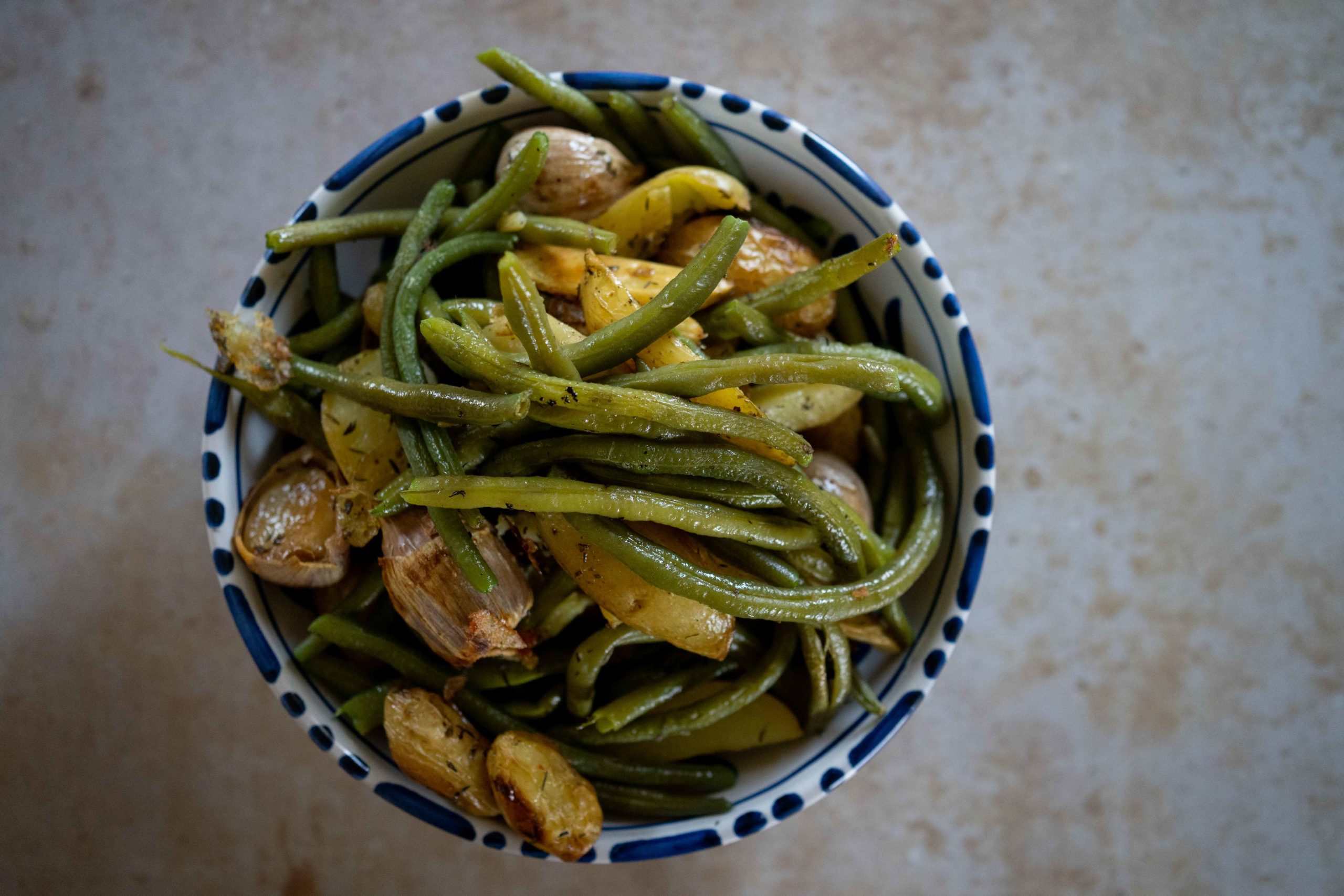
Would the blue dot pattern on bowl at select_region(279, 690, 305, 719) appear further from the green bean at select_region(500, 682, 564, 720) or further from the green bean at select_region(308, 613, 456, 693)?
the green bean at select_region(500, 682, 564, 720)

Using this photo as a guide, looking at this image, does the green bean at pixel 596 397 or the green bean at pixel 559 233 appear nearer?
the green bean at pixel 596 397

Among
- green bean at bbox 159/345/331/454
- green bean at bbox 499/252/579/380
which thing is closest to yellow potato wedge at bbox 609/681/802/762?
green bean at bbox 499/252/579/380

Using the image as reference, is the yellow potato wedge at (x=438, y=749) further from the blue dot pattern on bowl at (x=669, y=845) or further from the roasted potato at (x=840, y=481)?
the roasted potato at (x=840, y=481)

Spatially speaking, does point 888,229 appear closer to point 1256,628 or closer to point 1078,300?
point 1078,300

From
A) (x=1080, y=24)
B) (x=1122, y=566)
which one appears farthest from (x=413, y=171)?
(x=1122, y=566)

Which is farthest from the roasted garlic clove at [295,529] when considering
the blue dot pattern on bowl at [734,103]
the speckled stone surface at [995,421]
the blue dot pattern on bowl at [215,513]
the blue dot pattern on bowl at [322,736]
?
the blue dot pattern on bowl at [734,103]

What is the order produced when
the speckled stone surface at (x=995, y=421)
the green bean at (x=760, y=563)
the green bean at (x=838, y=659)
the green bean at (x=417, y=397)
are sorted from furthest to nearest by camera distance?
1. the speckled stone surface at (x=995, y=421)
2. the green bean at (x=838, y=659)
3. the green bean at (x=760, y=563)
4. the green bean at (x=417, y=397)
